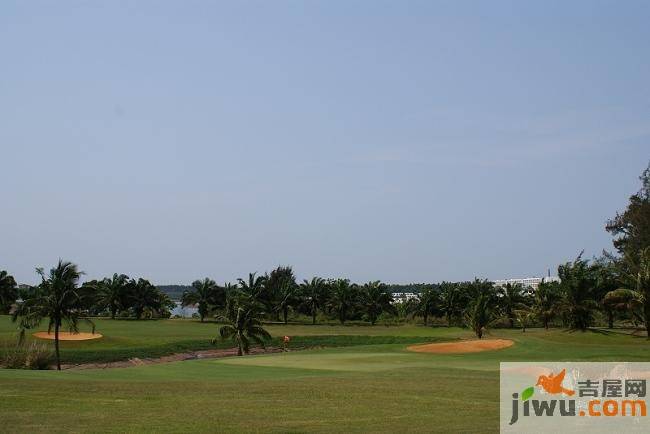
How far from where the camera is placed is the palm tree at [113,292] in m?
120

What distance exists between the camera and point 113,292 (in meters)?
120

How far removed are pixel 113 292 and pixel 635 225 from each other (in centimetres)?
7938

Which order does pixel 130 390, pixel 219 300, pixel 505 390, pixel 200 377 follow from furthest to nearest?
pixel 219 300 → pixel 200 377 → pixel 130 390 → pixel 505 390

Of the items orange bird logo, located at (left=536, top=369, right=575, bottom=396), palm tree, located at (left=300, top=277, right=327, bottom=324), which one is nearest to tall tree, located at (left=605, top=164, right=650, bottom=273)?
palm tree, located at (left=300, top=277, right=327, bottom=324)

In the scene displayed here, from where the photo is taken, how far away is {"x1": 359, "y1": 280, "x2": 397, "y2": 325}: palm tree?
402 feet

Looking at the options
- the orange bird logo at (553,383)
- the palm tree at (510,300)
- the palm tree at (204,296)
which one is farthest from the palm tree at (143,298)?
the orange bird logo at (553,383)

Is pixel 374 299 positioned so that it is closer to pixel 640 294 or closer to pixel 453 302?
pixel 453 302

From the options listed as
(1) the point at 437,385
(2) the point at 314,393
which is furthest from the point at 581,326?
(2) the point at 314,393

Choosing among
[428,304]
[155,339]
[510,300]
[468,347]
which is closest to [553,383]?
[468,347]

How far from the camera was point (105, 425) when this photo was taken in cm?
1886

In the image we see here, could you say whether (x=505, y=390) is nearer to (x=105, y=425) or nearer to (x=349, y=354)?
(x=105, y=425)

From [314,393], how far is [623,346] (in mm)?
31912

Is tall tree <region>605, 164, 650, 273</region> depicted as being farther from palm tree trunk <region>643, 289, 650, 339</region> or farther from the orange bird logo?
the orange bird logo

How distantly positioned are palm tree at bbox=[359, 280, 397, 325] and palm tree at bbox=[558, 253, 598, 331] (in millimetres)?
60184
